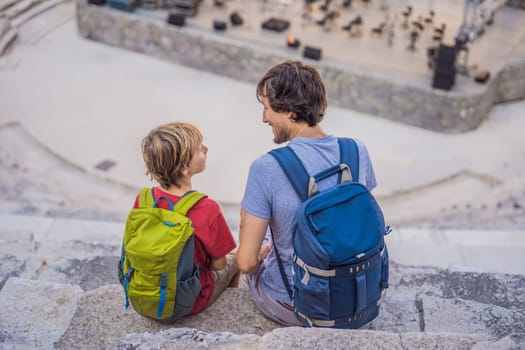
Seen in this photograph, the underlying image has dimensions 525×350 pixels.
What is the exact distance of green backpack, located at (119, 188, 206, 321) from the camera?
2.68m

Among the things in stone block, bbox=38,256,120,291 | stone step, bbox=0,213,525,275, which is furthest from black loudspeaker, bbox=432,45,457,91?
stone block, bbox=38,256,120,291

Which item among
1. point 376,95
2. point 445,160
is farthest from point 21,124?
point 445,160

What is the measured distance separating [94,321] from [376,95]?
7.53 meters

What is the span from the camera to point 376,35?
11.5 m

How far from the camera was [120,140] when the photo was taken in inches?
371

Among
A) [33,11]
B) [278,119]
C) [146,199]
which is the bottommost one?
[33,11]

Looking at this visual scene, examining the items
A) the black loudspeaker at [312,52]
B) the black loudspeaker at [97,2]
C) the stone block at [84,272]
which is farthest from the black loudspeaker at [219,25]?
the stone block at [84,272]

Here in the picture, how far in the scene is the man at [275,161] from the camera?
263cm

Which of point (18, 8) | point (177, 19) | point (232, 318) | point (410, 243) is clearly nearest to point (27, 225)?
point (410, 243)

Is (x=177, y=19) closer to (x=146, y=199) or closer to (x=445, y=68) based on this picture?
(x=445, y=68)

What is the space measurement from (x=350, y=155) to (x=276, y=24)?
9129 millimetres

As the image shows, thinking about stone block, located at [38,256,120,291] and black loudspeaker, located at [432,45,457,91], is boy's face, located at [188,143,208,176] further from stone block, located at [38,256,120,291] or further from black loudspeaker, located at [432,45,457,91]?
black loudspeaker, located at [432,45,457,91]

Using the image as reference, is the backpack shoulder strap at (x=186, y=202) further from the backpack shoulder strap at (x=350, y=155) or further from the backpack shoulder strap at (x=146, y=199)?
the backpack shoulder strap at (x=350, y=155)

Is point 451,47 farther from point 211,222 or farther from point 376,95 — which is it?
point 211,222
